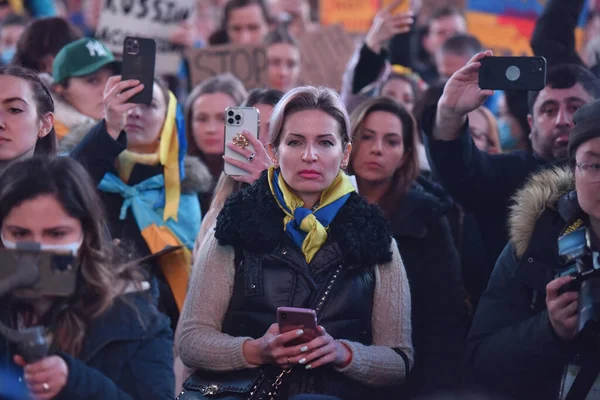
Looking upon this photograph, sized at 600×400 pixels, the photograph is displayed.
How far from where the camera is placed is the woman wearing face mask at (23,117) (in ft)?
14.3

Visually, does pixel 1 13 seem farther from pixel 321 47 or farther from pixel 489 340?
pixel 489 340

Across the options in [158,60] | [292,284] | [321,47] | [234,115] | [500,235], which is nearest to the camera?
[292,284]

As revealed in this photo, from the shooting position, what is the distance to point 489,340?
13.1 feet

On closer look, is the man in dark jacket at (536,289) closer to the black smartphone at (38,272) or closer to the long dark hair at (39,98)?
the black smartphone at (38,272)

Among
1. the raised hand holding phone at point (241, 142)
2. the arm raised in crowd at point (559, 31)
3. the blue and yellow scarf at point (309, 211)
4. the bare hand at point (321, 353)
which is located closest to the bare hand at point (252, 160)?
the raised hand holding phone at point (241, 142)

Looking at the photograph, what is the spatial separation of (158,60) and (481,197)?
131 inches

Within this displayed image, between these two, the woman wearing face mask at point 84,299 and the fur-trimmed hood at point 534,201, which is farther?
the fur-trimmed hood at point 534,201

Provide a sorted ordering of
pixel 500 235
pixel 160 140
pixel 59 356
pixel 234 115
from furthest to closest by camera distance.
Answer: pixel 160 140
pixel 500 235
pixel 234 115
pixel 59 356

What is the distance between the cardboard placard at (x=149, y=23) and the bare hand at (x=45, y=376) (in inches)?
167

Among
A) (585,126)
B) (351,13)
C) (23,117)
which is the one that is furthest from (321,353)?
(351,13)

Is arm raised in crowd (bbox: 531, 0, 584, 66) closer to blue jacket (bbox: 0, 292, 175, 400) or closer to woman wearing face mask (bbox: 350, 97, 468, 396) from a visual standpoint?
woman wearing face mask (bbox: 350, 97, 468, 396)

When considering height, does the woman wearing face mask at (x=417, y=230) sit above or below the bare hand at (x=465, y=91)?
below

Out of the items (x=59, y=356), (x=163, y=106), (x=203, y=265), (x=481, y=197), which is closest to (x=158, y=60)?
(x=163, y=106)

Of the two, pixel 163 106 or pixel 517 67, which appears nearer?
pixel 517 67
